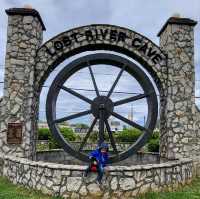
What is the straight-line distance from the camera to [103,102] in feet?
28.8

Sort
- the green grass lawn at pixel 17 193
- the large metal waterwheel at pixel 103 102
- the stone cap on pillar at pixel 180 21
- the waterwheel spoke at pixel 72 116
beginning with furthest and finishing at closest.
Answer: the stone cap on pillar at pixel 180 21 < the waterwheel spoke at pixel 72 116 < the large metal waterwheel at pixel 103 102 < the green grass lawn at pixel 17 193

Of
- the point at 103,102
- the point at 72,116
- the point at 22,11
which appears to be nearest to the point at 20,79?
the point at 72,116

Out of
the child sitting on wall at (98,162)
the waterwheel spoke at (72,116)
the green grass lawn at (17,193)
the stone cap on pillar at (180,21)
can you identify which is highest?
the stone cap on pillar at (180,21)

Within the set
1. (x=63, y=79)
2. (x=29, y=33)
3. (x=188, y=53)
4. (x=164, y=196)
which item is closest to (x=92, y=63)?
(x=63, y=79)

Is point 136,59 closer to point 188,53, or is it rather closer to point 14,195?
point 188,53

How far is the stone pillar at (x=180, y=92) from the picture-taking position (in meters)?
9.44

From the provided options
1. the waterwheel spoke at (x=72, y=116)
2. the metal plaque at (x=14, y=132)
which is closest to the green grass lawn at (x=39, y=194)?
the metal plaque at (x=14, y=132)

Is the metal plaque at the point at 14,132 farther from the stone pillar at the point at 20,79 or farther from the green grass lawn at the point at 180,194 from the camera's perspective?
the green grass lawn at the point at 180,194

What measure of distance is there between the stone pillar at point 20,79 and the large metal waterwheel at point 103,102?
81 cm

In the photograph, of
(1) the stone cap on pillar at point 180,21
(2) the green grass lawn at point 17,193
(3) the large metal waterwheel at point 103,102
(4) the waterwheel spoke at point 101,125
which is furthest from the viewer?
(1) the stone cap on pillar at point 180,21

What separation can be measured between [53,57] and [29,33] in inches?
38.8

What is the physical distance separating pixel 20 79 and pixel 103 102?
100 inches

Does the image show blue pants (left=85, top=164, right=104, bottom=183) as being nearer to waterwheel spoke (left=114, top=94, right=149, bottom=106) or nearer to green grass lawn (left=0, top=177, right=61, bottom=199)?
green grass lawn (left=0, top=177, right=61, bottom=199)

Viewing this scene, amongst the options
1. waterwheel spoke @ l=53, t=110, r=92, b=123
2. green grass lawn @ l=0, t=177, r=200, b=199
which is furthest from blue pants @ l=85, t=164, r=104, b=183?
waterwheel spoke @ l=53, t=110, r=92, b=123
